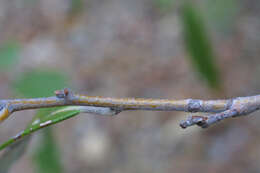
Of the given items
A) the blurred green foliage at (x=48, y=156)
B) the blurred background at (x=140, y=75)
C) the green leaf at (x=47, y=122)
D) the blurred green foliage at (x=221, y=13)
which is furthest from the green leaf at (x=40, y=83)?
the blurred green foliage at (x=221, y=13)

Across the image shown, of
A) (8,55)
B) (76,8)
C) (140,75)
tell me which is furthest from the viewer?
(76,8)

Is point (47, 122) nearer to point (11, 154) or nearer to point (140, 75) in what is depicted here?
point (11, 154)

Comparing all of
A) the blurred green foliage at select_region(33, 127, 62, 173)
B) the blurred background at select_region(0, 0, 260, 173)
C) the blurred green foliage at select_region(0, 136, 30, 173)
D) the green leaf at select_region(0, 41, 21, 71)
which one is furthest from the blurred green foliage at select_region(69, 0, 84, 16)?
the blurred green foliage at select_region(0, 136, 30, 173)

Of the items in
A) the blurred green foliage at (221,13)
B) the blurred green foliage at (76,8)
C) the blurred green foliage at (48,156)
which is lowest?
the blurred green foliage at (48,156)

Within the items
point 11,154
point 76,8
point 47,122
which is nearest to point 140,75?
point 76,8

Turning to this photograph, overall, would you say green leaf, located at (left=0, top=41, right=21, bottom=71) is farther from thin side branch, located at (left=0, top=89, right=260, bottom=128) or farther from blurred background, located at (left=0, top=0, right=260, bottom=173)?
thin side branch, located at (left=0, top=89, right=260, bottom=128)

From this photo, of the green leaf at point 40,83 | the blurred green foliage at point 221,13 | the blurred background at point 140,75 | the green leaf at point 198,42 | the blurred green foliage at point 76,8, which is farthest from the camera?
the blurred green foliage at point 76,8

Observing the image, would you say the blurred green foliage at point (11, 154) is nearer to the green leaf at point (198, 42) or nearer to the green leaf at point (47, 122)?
the green leaf at point (47, 122)
